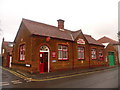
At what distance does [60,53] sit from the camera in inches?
545

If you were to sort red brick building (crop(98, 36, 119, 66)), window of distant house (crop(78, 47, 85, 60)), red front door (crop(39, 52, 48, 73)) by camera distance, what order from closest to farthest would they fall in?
red front door (crop(39, 52, 48, 73)) < window of distant house (crop(78, 47, 85, 60)) < red brick building (crop(98, 36, 119, 66))

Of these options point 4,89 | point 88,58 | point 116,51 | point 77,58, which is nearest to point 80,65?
point 77,58

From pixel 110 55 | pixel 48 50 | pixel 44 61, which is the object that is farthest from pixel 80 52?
pixel 110 55

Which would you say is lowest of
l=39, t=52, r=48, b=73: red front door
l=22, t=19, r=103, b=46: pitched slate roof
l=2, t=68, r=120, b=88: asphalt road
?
l=2, t=68, r=120, b=88: asphalt road

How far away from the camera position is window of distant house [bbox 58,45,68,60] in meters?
13.8

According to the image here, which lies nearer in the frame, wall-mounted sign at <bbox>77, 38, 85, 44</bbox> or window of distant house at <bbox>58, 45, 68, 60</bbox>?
window of distant house at <bbox>58, 45, 68, 60</bbox>

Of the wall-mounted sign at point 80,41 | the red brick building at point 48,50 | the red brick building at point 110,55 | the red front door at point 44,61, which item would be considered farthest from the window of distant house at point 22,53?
the red brick building at point 110,55

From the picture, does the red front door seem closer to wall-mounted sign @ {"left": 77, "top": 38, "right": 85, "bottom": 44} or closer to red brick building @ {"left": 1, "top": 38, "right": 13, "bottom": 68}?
wall-mounted sign @ {"left": 77, "top": 38, "right": 85, "bottom": 44}

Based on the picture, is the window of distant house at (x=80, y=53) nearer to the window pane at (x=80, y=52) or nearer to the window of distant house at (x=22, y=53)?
the window pane at (x=80, y=52)

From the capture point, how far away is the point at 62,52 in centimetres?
1409

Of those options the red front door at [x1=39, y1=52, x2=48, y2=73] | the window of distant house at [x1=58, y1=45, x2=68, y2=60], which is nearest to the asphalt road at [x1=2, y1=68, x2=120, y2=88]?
the red front door at [x1=39, y1=52, x2=48, y2=73]

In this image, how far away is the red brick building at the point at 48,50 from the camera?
1157 cm

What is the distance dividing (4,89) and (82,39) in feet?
44.9

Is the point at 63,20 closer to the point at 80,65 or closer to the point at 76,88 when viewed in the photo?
the point at 80,65
